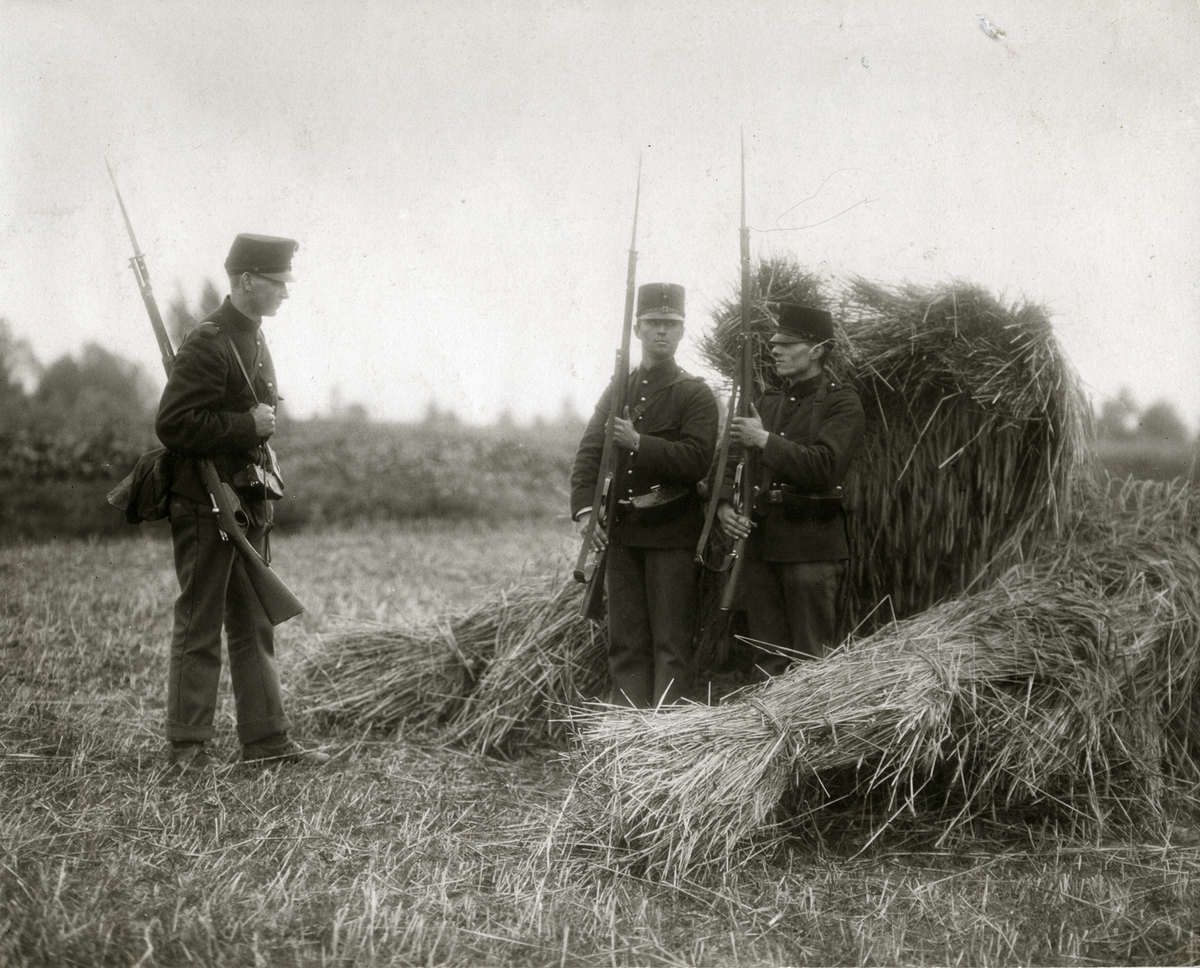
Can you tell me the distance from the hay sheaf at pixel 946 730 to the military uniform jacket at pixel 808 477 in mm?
468

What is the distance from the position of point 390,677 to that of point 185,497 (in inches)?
50.0

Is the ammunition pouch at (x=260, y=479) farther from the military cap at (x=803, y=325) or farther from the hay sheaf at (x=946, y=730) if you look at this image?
the military cap at (x=803, y=325)

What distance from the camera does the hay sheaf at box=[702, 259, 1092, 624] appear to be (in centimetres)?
471

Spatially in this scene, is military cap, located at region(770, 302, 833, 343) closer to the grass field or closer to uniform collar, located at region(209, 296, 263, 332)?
the grass field

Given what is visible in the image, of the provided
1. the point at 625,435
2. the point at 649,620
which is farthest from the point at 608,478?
the point at 649,620

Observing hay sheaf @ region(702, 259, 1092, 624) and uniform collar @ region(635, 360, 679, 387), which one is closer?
hay sheaf @ region(702, 259, 1092, 624)

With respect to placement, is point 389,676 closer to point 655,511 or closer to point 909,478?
point 655,511

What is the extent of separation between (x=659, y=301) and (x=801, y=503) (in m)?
1.03

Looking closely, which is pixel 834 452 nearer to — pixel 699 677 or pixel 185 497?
pixel 699 677

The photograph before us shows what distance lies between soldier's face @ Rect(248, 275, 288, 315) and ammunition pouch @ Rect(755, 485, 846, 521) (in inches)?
80.6

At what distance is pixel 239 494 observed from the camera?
15.0ft

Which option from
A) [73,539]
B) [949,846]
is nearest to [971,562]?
[949,846]

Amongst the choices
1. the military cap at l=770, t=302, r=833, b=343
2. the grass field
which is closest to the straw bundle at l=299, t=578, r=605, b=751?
the grass field

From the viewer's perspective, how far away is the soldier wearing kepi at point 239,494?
4.36 m
